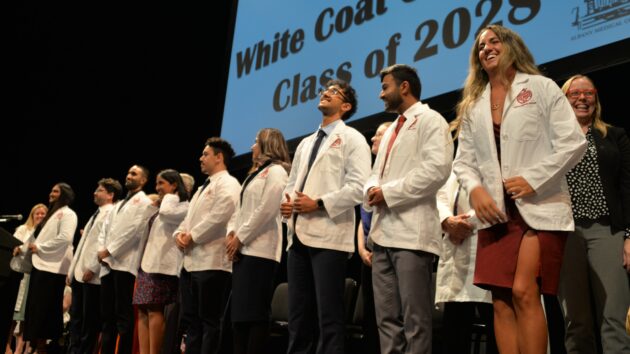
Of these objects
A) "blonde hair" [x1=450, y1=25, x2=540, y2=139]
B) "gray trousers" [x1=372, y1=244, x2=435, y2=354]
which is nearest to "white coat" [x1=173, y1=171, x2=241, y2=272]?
"gray trousers" [x1=372, y1=244, x2=435, y2=354]

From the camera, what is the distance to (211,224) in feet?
13.6

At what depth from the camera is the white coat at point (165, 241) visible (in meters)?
4.63

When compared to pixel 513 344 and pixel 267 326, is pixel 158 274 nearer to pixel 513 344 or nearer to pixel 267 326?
pixel 267 326

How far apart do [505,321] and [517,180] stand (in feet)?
1.56

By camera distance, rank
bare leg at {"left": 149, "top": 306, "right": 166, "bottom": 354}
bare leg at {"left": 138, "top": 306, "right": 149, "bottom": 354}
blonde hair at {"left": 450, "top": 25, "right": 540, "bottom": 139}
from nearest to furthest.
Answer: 1. blonde hair at {"left": 450, "top": 25, "right": 540, "bottom": 139}
2. bare leg at {"left": 149, "top": 306, "right": 166, "bottom": 354}
3. bare leg at {"left": 138, "top": 306, "right": 149, "bottom": 354}

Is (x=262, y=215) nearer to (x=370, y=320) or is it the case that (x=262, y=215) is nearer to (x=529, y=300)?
(x=370, y=320)

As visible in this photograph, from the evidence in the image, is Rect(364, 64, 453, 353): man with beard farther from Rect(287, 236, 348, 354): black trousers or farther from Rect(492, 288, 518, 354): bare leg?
Rect(492, 288, 518, 354): bare leg

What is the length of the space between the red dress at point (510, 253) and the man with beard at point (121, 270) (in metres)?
3.39

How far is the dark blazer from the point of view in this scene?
9.31ft

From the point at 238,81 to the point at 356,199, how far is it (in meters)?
3.39

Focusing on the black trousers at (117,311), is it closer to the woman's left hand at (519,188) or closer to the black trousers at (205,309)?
the black trousers at (205,309)

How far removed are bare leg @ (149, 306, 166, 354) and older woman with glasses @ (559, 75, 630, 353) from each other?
2.84 meters

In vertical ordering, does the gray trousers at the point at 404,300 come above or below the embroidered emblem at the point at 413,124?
below

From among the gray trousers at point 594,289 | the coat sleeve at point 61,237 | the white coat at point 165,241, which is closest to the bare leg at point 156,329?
the white coat at point 165,241
